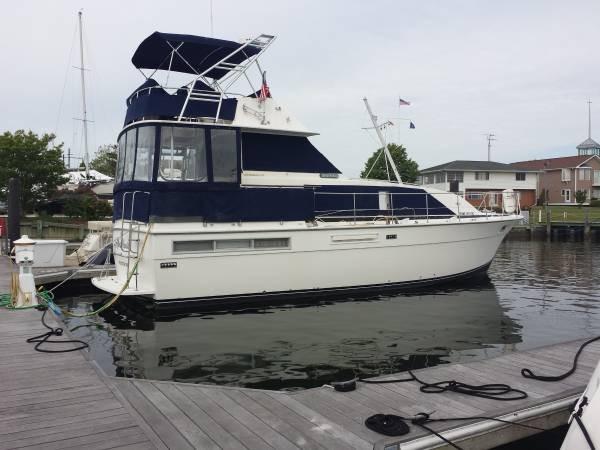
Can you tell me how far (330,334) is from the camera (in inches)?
349

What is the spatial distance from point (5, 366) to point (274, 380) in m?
3.10

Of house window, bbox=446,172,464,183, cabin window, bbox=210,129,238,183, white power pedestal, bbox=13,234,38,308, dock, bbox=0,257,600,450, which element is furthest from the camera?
house window, bbox=446,172,464,183

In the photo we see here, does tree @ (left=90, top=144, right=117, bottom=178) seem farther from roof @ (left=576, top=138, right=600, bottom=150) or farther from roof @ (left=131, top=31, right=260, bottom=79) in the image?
roof @ (left=576, top=138, right=600, bottom=150)

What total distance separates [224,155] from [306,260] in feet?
9.35

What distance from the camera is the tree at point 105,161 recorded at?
49856 millimetres

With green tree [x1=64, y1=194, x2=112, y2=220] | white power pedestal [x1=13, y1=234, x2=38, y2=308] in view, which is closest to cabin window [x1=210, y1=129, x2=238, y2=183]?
white power pedestal [x1=13, y1=234, x2=38, y2=308]

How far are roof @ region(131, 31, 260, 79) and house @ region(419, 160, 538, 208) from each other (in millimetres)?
39344

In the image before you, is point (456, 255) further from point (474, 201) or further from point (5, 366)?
point (474, 201)

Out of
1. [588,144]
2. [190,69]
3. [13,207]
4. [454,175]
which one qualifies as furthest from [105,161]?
[588,144]

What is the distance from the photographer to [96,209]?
3177 cm

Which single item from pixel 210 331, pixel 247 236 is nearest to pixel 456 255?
pixel 247 236

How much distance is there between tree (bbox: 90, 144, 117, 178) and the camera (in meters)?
49.9

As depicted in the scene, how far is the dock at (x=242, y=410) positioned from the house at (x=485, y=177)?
45.2 metres

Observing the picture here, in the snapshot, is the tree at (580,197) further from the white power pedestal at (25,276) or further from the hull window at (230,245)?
the white power pedestal at (25,276)
